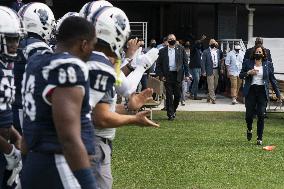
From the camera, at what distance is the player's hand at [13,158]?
530 cm

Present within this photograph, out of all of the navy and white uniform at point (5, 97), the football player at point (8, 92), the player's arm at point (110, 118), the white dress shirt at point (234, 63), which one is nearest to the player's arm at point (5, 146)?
the football player at point (8, 92)

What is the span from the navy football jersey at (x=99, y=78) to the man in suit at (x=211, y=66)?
52.6 ft

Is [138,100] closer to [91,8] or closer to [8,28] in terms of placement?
[91,8]

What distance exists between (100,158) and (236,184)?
158 inches

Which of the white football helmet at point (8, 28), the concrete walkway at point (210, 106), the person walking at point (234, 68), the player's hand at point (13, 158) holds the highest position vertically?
the white football helmet at point (8, 28)

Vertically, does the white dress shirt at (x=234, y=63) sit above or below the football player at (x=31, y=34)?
below

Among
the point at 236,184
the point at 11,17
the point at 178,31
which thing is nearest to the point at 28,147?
the point at 11,17

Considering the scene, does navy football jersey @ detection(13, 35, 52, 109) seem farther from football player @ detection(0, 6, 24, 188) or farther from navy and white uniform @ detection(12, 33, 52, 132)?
football player @ detection(0, 6, 24, 188)

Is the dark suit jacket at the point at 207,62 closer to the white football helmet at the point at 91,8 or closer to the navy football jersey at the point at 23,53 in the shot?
the navy football jersey at the point at 23,53

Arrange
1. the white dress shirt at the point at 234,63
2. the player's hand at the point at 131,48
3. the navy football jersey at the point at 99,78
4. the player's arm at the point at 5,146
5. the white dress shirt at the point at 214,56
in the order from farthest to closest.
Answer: the white dress shirt at the point at 214,56 < the white dress shirt at the point at 234,63 < the player's hand at the point at 131,48 < the player's arm at the point at 5,146 < the navy football jersey at the point at 99,78

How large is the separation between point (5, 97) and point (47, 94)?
1.37 metres

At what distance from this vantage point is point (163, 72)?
1684 cm

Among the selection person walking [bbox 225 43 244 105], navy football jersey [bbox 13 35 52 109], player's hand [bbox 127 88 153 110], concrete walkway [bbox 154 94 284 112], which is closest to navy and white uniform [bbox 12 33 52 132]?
navy football jersey [bbox 13 35 52 109]

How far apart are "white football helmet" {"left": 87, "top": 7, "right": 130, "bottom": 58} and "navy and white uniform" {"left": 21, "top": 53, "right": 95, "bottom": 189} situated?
0.87 m
